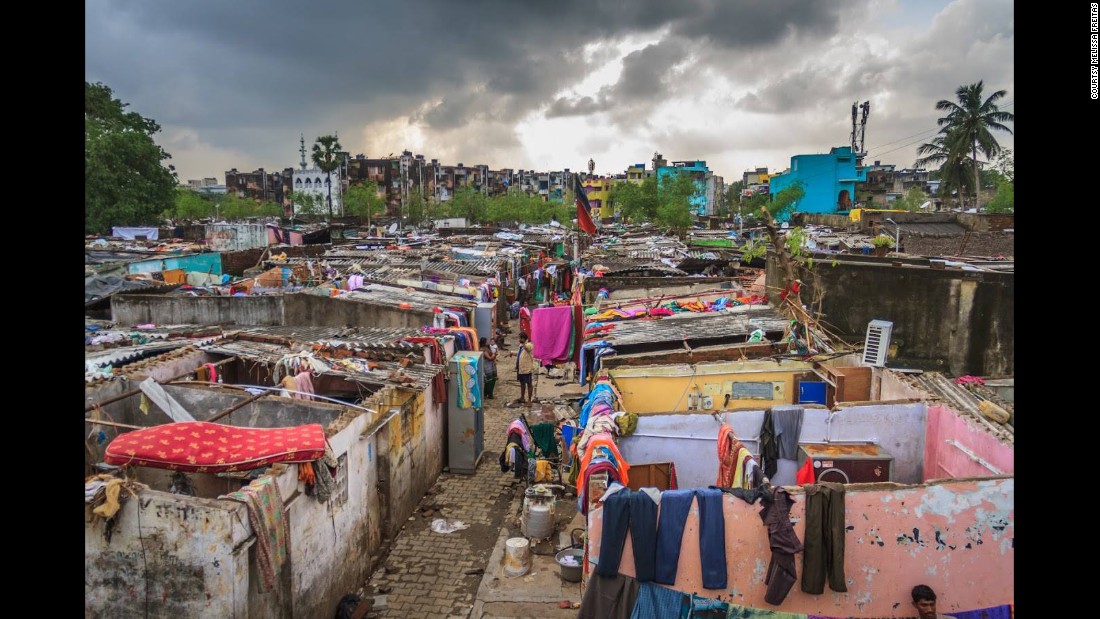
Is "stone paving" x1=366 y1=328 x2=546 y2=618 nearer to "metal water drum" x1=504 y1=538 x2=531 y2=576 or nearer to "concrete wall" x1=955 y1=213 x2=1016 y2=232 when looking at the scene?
"metal water drum" x1=504 y1=538 x2=531 y2=576

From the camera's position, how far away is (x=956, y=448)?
8.10 metres

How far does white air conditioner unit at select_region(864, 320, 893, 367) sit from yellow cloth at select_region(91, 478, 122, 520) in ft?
32.9

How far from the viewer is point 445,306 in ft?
58.7

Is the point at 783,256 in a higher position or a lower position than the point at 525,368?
higher

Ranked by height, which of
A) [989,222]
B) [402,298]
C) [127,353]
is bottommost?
[127,353]

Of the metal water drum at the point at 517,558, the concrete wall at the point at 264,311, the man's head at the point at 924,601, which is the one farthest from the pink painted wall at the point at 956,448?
the concrete wall at the point at 264,311

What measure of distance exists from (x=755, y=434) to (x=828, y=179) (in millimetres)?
66544

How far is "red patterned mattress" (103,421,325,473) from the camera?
6.54 meters

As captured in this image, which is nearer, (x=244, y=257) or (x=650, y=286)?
(x=650, y=286)

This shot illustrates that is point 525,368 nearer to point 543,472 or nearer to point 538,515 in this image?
point 543,472

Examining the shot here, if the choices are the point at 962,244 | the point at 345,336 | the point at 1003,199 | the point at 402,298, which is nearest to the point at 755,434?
the point at 345,336
